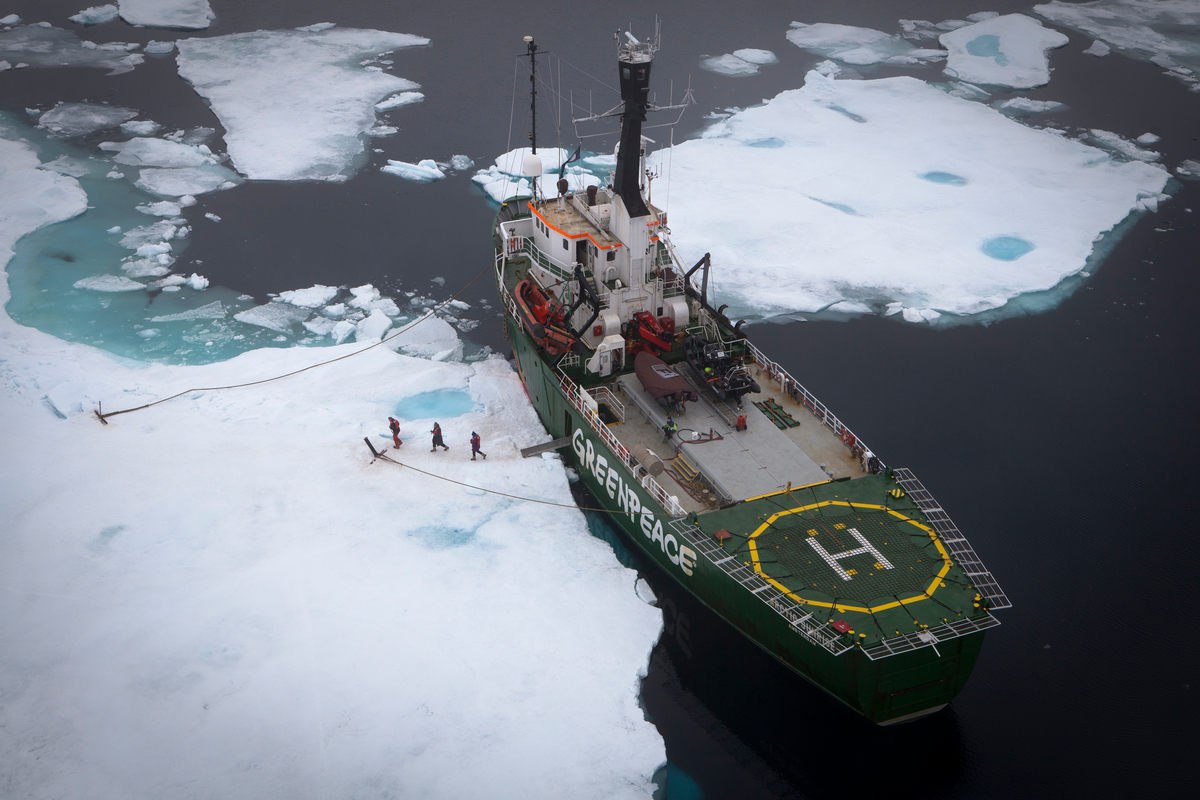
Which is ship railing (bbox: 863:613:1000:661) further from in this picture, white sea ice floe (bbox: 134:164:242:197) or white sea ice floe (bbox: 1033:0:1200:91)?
white sea ice floe (bbox: 1033:0:1200:91)

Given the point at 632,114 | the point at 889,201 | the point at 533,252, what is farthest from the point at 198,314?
the point at 889,201

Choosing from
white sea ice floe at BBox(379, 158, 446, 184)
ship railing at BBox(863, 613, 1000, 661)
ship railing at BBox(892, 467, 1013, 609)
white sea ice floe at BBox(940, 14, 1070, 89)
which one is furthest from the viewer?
white sea ice floe at BBox(940, 14, 1070, 89)

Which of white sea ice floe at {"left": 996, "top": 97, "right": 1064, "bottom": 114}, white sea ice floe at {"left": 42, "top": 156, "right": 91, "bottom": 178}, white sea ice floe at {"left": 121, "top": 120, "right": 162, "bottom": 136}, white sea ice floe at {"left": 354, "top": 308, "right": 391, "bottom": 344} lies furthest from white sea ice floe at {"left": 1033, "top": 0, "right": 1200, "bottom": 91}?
white sea ice floe at {"left": 42, "top": 156, "right": 91, "bottom": 178}

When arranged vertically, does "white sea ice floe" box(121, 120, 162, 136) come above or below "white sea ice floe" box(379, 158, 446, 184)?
above

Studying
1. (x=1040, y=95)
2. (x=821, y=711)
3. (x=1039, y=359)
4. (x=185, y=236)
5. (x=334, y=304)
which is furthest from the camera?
(x=1040, y=95)

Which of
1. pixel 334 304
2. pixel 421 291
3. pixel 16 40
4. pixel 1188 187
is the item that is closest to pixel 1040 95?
pixel 1188 187

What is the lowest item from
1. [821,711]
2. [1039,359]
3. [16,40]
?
[821,711]

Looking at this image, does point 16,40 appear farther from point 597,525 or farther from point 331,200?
point 597,525
